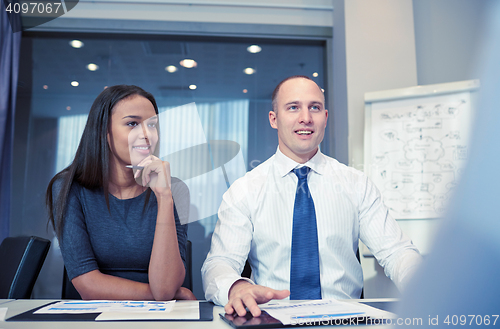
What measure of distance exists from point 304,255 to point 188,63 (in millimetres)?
2207

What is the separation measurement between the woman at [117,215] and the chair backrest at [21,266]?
0.14 meters

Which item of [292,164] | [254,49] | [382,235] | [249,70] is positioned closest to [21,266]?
[292,164]

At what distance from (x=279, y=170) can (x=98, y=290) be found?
0.76 meters

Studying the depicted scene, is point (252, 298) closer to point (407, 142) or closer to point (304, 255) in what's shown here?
point (304, 255)

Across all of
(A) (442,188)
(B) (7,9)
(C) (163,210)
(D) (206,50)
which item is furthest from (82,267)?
(B) (7,9)

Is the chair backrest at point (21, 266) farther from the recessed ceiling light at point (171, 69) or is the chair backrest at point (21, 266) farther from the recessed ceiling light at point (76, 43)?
the recessed ceiling light at point (76, 43)

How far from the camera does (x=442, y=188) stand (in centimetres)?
21

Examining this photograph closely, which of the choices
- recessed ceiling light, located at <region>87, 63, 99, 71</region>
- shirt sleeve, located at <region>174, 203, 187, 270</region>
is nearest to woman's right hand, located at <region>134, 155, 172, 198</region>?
shirt sleeve, located at <region>174, 203, 187, 270</region>

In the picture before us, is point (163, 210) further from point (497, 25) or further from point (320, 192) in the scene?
point (497, 25)

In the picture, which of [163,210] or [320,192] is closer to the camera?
[163,210]

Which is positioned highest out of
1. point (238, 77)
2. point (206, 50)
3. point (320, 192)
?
point (206, 50)

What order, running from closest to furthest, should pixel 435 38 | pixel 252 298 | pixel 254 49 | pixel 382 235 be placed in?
pixel 252 298 → pixel 382 235 → pixel 435 38 → pixel 254 49

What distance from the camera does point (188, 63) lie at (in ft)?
9.57

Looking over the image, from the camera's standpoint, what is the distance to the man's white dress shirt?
48.0 inches
